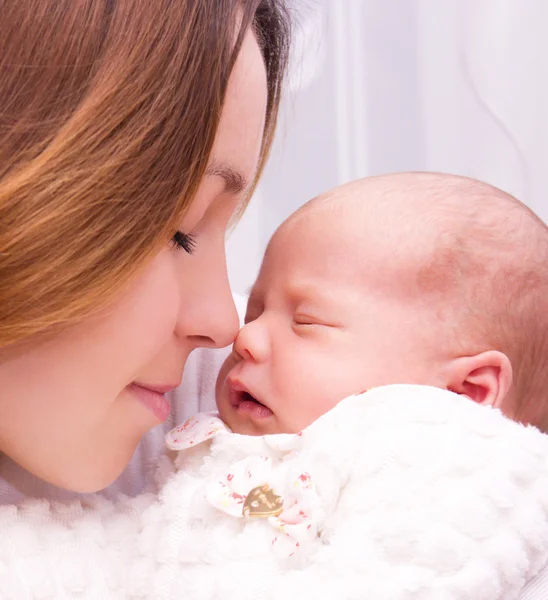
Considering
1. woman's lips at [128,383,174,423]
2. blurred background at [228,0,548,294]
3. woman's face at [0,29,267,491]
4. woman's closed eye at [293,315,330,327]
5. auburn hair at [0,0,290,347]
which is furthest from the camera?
blurred background at [228,0,548,294]

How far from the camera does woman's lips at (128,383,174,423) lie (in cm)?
101

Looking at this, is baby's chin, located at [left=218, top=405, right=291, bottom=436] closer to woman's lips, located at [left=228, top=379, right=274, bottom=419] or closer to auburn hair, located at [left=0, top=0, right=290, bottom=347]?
woman's lips, located at [left=228, top=379, right=274, bottom=419]

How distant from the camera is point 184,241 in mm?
952

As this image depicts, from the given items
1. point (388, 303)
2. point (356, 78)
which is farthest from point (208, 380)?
point (356, 78)

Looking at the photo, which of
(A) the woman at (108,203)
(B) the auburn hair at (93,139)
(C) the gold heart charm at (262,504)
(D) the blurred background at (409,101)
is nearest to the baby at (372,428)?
(C) the gold heart charm at (262,504)

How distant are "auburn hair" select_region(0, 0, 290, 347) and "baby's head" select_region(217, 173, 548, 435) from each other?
0.95 ft

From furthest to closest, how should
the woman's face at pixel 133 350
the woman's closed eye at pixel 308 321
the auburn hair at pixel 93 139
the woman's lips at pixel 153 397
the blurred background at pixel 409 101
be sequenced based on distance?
1. the blurred background at pixel 409 101
2. the woman's closed eye at pixel 308 321
3. the woman's lips at pixel 153 397
4. the woman's face at pixel 133 350
5. the auburn hair at pixel 93 139

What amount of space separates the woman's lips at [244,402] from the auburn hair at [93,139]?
30 centimetres

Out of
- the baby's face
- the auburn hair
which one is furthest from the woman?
the baby's face

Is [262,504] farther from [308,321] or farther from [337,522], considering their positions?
[308,321]

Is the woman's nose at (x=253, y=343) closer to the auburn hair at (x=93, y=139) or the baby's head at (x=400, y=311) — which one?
the baby's head at (x=400, y=311)

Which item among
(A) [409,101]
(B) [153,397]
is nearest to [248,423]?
(B) [153,397]

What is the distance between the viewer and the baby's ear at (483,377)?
41.8 inches

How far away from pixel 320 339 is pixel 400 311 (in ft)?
0.36
